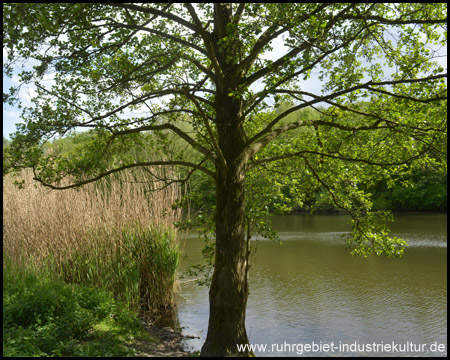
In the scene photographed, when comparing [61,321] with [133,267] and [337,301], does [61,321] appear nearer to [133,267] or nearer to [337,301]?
[133,267]

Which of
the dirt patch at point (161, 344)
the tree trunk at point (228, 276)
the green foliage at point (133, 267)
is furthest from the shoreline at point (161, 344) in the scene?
the tree trunk at point (228, 276)

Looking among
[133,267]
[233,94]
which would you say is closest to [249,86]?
[233,94]

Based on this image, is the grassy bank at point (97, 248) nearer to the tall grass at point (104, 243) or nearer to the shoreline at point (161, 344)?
the tall grass at point (104, 243)

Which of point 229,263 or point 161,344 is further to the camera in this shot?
point 161,344

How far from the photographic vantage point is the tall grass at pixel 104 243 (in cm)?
756

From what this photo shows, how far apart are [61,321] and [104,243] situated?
7.35 feet

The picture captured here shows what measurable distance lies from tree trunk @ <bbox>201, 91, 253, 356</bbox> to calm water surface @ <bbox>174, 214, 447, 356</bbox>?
1561 mm

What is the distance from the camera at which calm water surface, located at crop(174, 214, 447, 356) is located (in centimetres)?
716

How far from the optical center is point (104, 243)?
7.66m

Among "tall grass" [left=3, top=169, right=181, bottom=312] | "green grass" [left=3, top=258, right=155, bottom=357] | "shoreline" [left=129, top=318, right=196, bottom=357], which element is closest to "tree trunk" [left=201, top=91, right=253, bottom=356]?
"shoreline" [left=129, top=318, right=196, bottom=357]

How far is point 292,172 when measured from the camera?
6.99 meters

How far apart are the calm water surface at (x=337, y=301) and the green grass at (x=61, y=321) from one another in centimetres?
126

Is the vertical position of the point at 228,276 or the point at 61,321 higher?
the point at 228,276

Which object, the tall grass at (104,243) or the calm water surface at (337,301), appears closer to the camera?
the calm water surface at (337,301)
